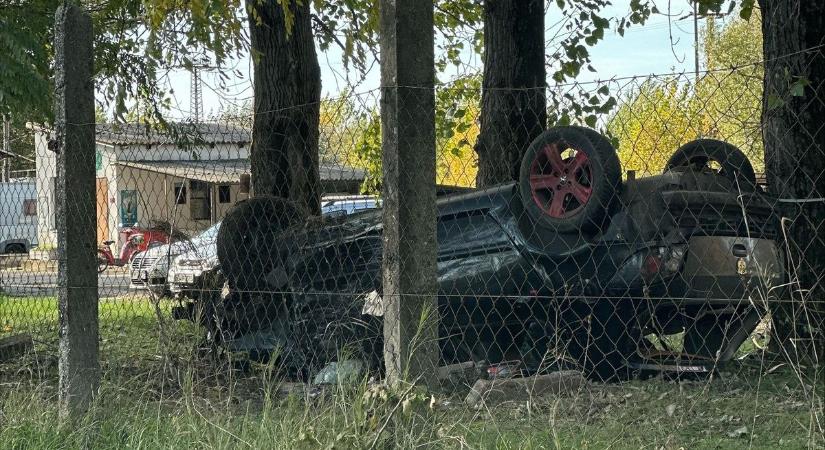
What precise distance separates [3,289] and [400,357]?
18.5 ft

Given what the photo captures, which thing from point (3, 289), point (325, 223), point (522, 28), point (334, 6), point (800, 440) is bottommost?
point (800, 440)

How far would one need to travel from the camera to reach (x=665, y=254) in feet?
21.4

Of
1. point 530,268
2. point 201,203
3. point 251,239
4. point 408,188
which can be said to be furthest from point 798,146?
point 201,203

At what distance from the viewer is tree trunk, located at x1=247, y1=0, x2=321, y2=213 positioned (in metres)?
9.30

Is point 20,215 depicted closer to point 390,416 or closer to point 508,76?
point 508,76

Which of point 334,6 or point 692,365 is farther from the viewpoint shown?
point 334,6

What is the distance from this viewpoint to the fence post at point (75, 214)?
586 centimetres

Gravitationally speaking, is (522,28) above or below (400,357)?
above

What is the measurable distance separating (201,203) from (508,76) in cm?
335

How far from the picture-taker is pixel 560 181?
584cm

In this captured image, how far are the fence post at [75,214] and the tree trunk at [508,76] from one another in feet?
13.4

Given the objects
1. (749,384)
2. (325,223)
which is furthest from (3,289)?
(749,384)

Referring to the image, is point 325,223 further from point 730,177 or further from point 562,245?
point 730,177

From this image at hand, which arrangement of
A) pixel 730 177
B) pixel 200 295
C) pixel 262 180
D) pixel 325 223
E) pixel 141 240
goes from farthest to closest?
1. pixel 262 180
2. pixel 141 240
3. pixel 325 223
4. pixel 200 295
5. pixel 730 177
